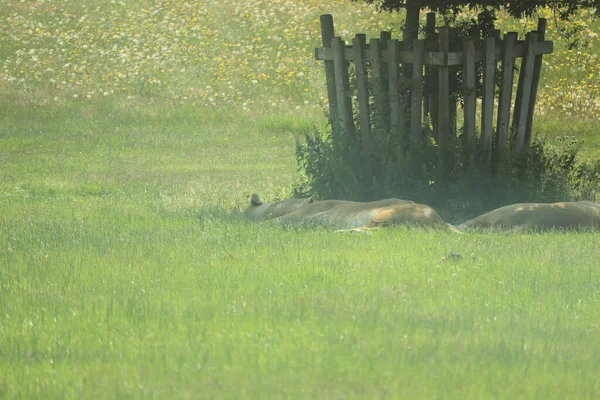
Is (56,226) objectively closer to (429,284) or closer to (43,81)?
(429,284)

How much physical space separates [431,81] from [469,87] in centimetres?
94

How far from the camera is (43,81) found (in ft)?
98.5

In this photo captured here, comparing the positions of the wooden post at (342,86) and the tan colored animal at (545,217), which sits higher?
the wooden post at (342,86)

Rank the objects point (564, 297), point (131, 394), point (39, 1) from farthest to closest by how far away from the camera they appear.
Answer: point (39, 1)
point (564, 297)
point (131, 394)

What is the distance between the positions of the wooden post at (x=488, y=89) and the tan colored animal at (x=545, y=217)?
241 centimetres

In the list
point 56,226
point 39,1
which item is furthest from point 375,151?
point 39,1

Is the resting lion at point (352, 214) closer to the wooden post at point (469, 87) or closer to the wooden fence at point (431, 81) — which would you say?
the wooden fence at point (431, 81)

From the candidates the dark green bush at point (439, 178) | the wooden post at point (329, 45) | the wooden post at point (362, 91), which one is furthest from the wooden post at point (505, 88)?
the wooden post at point (329, 45)

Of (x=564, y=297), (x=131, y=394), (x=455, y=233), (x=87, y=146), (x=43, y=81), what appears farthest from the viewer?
(x=43, y=81)

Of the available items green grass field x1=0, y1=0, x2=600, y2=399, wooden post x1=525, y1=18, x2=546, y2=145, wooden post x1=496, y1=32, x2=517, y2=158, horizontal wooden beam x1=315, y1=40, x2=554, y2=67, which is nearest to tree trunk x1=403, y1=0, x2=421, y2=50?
horizontal wooden beam x1=315, y1=40, x2=554, y2=67

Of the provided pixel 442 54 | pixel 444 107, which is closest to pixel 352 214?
pixel 444 107

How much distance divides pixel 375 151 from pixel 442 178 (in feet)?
3.25

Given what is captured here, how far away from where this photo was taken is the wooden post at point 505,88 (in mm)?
13656

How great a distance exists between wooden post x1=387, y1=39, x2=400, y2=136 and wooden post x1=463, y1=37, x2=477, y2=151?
0.90 m
